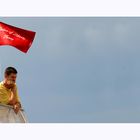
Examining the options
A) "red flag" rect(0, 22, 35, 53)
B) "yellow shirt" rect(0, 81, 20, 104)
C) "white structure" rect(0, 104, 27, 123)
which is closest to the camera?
"white structure" rect(0, 104, 27, 123)

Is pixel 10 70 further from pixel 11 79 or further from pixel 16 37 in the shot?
pixel 16 37

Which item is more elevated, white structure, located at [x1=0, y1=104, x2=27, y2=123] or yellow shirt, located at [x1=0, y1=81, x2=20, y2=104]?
yellow shirt, located at [x1=0, y1=81, x2=20, y2=104]

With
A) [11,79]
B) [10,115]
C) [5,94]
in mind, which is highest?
[11,79]

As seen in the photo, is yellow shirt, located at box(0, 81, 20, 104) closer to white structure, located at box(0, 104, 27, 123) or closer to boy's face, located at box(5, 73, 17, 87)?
boy's face, located at box(5, 73, 17, 87)

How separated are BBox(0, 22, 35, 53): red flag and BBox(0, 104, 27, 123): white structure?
413 centimetres

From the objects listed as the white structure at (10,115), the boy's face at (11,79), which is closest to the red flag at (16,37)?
the boy's face at (11,79)

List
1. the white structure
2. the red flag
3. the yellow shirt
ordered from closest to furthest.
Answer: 1. the white structure
2. the yellow shirt
3. the red flag

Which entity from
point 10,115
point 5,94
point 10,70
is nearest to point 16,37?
point 10,70

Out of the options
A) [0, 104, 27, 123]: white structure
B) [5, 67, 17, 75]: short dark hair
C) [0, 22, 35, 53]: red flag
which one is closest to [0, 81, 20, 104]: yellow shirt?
[0, 104, 27, 123]: white structure

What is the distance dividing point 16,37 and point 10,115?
5259 millimetres

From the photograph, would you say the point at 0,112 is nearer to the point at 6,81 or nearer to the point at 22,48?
the point at 6,81

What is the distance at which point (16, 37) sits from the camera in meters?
20.2

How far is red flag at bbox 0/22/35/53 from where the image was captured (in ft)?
65.2
